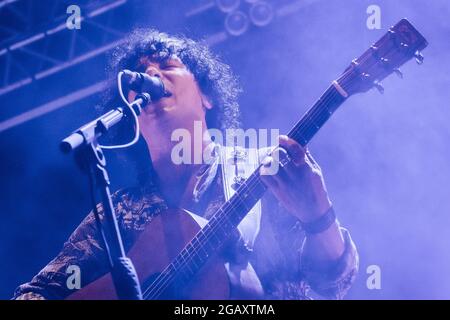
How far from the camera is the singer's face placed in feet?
6.86

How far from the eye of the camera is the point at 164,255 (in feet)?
6.17

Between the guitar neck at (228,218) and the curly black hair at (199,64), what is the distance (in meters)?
0.76

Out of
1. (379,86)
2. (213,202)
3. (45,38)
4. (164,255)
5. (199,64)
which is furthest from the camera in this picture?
(45,38)

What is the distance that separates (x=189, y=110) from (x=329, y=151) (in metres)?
0.85

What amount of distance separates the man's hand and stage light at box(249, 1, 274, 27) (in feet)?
4.22

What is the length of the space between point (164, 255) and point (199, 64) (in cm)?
98

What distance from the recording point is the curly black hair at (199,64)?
2389 millimetres

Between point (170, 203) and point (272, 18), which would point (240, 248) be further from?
point (272, 18)

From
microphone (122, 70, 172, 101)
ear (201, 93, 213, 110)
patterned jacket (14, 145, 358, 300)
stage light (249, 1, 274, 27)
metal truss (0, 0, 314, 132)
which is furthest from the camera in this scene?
metal truss (0, 0, 314, 132)

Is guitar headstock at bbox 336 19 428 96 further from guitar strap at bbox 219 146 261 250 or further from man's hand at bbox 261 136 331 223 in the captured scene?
guitar strap at bbox 219 146 261 250

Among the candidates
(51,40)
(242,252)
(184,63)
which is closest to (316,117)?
(242,252)

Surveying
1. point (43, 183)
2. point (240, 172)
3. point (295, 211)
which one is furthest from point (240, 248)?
point (43, 183)

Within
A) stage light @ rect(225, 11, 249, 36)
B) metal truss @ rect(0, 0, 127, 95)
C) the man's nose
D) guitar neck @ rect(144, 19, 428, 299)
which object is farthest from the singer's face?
metal truss @ rect(0, 0, 127, 95)

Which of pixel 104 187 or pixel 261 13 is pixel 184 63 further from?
pixel 104 187
